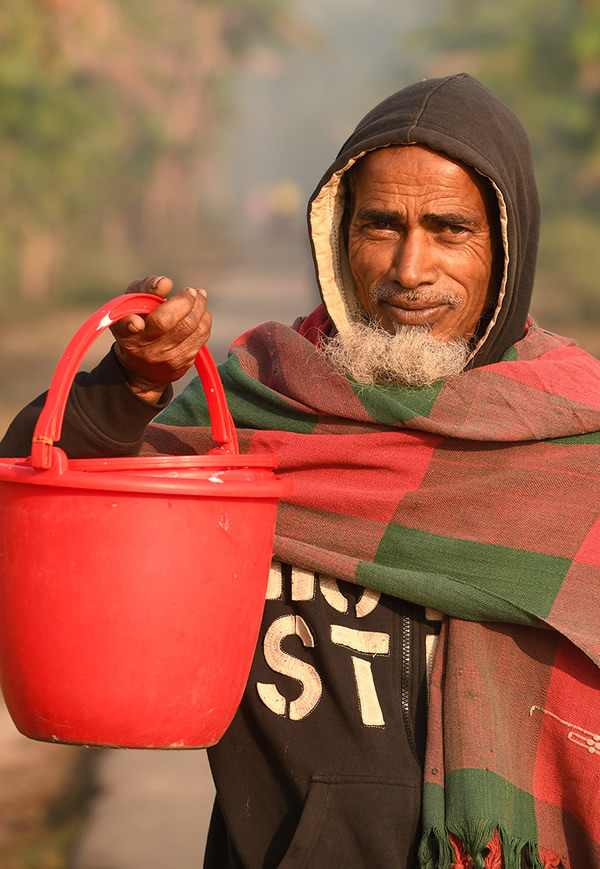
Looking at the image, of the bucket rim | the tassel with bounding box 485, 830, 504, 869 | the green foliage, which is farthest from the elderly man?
the green foliage

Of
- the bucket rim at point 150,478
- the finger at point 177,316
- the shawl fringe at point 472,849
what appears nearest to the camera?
the bucket rim at point 150,478

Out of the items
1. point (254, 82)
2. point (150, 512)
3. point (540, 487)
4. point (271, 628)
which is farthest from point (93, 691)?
point (254, 82)

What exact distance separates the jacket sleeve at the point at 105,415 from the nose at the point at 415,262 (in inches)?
20.4

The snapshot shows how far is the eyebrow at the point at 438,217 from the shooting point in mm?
2184

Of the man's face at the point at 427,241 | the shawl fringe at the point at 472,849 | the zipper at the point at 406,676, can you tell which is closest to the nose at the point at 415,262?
the man's face at the point at 427,241

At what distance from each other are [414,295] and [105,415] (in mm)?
641

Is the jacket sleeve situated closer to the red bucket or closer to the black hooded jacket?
the black hooded jacket

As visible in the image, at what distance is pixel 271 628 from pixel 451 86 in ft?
3.56

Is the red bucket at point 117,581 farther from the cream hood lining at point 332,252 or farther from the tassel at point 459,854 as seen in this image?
the cream hood lining at point 332,252

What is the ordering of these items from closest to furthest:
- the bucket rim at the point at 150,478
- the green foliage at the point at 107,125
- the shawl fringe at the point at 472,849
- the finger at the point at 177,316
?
the bucket rim at the point at 150,478 < the finger at the point at 177,316 < the shawl fringe at the point at 472,849 < the green foliage at the point at 107,125

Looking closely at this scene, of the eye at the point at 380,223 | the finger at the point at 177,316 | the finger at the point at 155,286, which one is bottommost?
the finger at the point at 177,316

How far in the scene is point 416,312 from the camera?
2.22m

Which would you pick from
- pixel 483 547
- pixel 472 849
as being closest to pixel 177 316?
pixel 483 547

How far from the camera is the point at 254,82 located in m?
94.4
